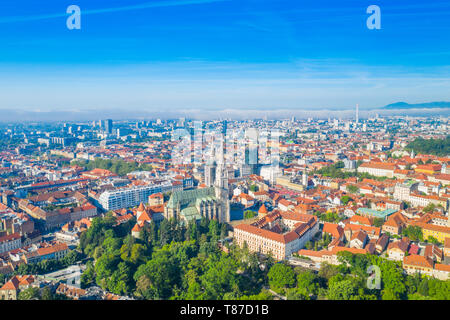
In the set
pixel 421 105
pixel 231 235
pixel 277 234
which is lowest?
pixel 231 235

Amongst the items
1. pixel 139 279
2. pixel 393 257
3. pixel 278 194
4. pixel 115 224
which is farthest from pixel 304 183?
pixel 139 279

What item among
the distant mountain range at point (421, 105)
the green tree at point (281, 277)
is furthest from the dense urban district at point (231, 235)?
the distant mountain range at point (421, 105)

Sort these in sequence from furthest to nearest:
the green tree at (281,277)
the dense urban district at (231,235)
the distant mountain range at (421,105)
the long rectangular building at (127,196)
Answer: the distant mountain range at (421,105) → the long rectangular building at (127,196) → the green tree at (281,277) → the dense urban district at (231,235)

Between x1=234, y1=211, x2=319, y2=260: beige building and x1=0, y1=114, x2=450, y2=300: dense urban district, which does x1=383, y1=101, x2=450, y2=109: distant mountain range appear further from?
x1=234, y1=211, x2=319, y2=260: beige building

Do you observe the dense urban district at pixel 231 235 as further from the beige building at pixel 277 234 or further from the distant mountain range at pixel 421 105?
the distant mountain range at pixel 421 105

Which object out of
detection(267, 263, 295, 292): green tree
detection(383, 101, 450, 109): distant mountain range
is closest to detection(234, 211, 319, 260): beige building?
detection(267, 263, 295, 292): green tree

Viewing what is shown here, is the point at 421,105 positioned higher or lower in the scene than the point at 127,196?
higher

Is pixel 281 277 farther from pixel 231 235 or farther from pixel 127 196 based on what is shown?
pixel 127 196

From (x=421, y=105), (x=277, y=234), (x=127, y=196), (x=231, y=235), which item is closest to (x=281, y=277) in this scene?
(x=277, y=234)

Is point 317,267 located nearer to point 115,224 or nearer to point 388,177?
point 115,224
